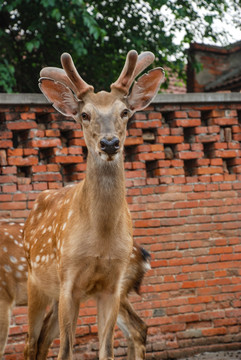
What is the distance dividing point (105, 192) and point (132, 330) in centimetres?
252

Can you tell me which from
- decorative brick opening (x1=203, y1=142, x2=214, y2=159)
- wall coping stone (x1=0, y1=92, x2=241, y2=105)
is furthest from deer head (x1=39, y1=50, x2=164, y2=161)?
decorative brick opening (x1=203, y1=142, x2=214, y2=159)

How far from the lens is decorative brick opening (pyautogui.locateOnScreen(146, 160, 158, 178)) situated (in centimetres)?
842

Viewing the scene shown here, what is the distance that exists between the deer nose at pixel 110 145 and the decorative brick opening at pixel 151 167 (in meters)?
3.80

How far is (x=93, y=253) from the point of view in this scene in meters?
5.05

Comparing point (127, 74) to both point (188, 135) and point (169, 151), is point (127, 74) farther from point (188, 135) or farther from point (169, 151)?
point (188, 135)

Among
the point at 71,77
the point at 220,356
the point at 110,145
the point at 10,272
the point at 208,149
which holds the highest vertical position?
the point at 71,77

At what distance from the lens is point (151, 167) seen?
8.47 meters

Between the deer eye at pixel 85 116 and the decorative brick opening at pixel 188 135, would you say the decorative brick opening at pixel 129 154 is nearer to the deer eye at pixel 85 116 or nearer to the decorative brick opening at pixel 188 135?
the decorative brick opening at pixel 188 135

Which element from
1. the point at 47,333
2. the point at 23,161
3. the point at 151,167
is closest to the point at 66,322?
the point at 47,333

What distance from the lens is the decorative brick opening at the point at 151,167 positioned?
8.42 meters

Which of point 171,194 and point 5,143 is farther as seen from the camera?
point 171,194

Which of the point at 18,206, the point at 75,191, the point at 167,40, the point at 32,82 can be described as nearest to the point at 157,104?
the point at 18,206

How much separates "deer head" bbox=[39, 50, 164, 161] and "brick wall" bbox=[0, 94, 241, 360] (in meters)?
2.32

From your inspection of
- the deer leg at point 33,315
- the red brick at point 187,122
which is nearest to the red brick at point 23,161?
the red brick at point 187,122
